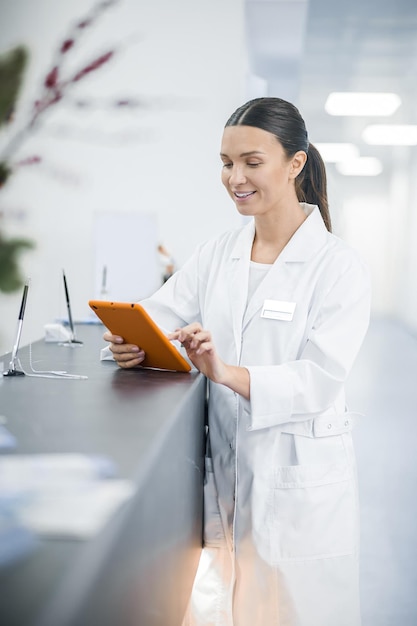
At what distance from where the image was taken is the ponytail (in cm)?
215

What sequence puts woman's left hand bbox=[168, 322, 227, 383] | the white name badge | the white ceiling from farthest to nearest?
1. the white ceiling
2. the white name badge
3. woman's left hand bbox=[168, 322, 227, 383]

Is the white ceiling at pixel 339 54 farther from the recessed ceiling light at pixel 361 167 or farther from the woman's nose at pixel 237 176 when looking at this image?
the woman's nose at pixel 237 176

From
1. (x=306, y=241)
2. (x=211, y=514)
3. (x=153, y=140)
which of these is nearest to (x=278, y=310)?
(x=306, y=241)

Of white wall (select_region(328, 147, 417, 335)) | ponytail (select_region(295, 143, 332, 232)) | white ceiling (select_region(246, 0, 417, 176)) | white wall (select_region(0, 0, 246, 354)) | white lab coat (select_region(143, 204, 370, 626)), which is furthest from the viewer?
white wall (select_region(328, 147, 417, 335))

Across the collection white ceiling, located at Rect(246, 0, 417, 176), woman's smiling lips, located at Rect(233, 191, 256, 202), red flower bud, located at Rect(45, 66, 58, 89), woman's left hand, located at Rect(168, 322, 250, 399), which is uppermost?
white ceiling, located at Rect(246, 0, 417, 176)

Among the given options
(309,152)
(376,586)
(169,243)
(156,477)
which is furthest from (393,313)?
(156,477)

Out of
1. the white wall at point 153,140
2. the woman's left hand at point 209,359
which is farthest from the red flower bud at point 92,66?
the white wall at point 153,140

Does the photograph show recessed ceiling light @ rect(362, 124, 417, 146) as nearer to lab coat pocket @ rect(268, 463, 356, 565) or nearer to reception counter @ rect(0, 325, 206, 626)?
reception counter @ rect(0, 325, 206, 626)

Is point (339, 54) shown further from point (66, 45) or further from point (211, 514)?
point (66, 45)

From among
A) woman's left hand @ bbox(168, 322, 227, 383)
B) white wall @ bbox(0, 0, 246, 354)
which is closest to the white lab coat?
woman's left hand @ bbox(168, 322, 227, 383)

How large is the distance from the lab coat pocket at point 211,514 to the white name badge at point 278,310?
48 centimetres

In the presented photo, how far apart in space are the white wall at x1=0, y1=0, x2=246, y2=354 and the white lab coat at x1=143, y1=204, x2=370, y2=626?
2.60 metres

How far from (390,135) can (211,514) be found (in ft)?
13.0

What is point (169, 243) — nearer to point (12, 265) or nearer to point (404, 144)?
point (404, 144)
